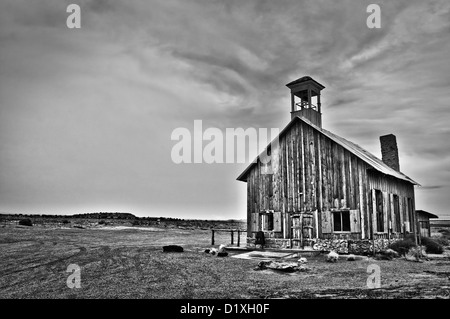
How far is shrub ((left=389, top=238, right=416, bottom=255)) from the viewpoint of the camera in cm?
1997

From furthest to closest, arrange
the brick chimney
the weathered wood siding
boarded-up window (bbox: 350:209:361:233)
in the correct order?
1. the brick chimney
2. the weathered wood siding
3. boarded-up window (bbox: 350:209:361:233)

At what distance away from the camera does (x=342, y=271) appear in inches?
550

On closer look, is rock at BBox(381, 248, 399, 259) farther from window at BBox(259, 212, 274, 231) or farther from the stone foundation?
window at BBox(259, 212, 274, 231)

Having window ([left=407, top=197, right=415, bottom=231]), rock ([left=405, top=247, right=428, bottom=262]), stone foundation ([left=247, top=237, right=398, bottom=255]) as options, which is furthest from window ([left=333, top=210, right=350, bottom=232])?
window ([left=407, top=197, right=415, bottom=231])

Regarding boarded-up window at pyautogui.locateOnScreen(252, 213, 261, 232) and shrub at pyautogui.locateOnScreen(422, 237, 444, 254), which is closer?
shrub at pyautogui.locateOnScreen(422, 237, 444, 254)

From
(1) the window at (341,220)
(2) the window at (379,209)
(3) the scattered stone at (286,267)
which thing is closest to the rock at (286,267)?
(3) the scattered stone at (286,267)

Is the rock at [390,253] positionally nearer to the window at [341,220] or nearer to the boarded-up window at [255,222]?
the window at [341,220]

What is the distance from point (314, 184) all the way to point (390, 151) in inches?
452

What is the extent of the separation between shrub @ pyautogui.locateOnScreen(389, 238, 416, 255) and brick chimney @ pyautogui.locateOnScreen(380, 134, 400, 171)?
27.8 feet

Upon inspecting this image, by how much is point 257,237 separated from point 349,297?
44.9ft

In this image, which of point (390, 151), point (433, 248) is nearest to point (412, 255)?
point (433, 248)
